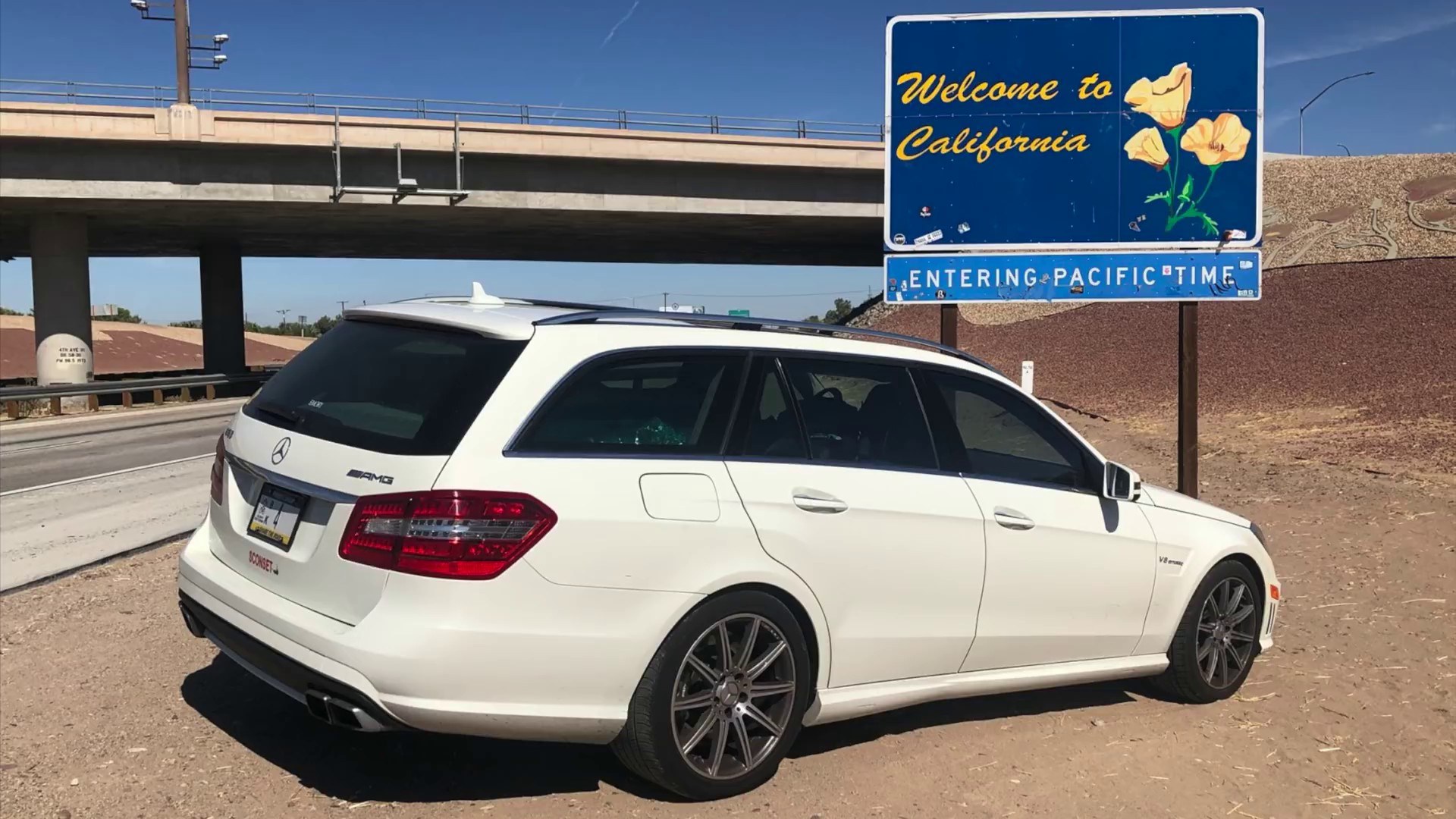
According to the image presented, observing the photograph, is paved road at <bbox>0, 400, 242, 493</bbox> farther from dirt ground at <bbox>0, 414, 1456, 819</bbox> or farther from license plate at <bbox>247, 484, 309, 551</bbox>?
license plate at <bbox>247, 484, 309, 551</bbox>

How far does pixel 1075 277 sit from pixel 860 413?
Answer: 5.43m

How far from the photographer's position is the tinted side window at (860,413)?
454 centimetres

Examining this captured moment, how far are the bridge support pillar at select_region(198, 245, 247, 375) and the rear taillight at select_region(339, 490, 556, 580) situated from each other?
127ft

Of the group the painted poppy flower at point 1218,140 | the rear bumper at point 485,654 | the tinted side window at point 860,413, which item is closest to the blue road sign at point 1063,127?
the painted poppy flower at point 1218,140

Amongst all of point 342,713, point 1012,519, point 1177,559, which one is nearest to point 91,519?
point 342,713

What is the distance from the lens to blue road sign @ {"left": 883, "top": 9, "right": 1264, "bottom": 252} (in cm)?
941

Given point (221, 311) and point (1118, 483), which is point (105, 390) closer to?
point (221, 311)

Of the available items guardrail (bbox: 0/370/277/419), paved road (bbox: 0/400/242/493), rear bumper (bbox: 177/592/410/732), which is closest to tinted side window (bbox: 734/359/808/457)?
rear bumper (bbox: 177/592/410/732)

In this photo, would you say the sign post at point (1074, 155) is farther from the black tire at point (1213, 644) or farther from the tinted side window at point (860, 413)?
the tinted side window at point (860, 413)

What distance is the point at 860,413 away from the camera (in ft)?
15.6

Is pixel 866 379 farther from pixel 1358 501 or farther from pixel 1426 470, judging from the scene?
pixel 1426 470

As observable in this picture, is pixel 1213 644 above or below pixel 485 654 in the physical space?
below

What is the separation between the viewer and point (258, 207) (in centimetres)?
3000

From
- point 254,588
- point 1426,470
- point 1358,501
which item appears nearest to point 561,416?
point 254,588
